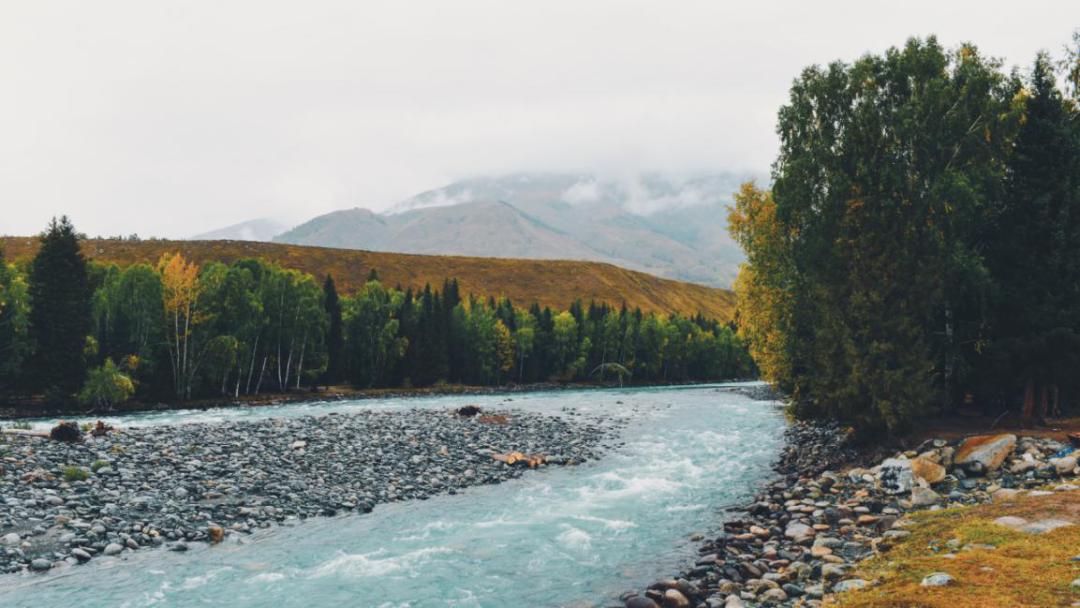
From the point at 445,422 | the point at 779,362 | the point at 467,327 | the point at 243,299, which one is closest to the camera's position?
the point at 779,362

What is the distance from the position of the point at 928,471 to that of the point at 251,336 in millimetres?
76068

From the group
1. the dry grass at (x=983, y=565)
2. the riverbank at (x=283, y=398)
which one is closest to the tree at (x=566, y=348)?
the riverbank at (x=283, y=398)

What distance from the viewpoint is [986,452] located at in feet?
71.1

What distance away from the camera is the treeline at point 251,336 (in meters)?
57.7

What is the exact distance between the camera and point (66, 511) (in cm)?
1961

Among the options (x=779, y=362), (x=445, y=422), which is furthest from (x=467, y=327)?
(x=779, y=362)

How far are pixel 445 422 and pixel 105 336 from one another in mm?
49843

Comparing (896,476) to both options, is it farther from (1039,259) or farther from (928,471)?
(1039,259)

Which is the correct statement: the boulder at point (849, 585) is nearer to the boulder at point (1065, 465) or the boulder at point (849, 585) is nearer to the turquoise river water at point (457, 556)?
the turquoise river water at point (457, 556)

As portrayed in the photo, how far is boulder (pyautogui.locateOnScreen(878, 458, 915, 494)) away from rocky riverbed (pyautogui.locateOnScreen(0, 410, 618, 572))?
52.1 ft

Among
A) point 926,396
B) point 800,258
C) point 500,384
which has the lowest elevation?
point 500,384

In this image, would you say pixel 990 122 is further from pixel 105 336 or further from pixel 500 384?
pixel 500 384

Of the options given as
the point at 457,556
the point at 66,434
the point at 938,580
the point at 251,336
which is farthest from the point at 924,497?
the point at 251,336

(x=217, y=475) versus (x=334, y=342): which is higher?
(x=334, y=342)
